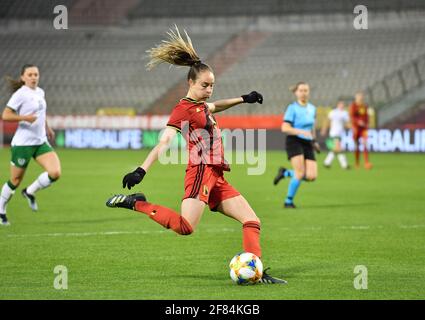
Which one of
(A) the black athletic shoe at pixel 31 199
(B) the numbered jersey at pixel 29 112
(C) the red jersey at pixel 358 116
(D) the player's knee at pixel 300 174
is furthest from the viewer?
(C) the red jersey at pixel 358 116

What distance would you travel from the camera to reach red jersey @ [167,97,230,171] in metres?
8.66

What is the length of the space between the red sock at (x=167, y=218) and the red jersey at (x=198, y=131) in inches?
20.8

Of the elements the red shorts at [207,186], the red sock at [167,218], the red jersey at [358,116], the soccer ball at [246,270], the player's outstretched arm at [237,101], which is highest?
the red jersey at [358,116]

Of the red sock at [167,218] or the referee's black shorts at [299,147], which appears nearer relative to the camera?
the red sock at [167,218]

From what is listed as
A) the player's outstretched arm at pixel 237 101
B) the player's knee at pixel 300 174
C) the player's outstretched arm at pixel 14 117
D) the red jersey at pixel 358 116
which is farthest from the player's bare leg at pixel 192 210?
the red jersey at pixel 358 116

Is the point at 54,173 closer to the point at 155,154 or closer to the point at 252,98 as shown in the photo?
the point at 252,98

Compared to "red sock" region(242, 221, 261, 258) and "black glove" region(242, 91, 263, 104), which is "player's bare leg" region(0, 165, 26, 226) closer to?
"black glove" region(242, 91, 263, 104)

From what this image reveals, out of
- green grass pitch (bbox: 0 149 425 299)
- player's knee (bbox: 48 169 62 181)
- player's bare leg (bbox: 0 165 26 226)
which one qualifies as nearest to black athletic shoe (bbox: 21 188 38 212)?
green grass pitch (bbox: 0 149 425 299)

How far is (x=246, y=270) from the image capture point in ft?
27.6

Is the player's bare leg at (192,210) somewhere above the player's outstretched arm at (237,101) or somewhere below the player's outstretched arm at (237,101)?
below

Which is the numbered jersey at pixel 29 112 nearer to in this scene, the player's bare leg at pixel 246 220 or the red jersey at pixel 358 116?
the player's bare leg at pixel 246 220

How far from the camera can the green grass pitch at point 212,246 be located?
27.0 feet

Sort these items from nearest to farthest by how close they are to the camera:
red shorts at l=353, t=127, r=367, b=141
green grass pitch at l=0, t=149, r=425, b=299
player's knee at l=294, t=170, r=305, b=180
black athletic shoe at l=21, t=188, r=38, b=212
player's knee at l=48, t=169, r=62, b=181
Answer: green grass pitch at l=0, t=149, r=425, b=299 → player's knee at l=48, t=169, r=62, b=181 → black athletic shoe at l=21, t=188, r=38, b=212 → player's knee at l=294, t=170, r=305, b=180 → red shorts at l=353, t=127, r=367, b=141

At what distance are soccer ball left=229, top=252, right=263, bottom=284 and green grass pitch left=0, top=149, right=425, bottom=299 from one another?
0.31ft
